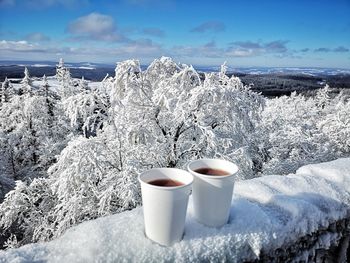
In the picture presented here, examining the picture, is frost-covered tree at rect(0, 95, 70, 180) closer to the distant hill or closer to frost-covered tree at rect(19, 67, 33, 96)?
frost-covered tree at rect(19, 67, 33, 96)

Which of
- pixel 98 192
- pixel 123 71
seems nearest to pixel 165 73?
pixel 123 71

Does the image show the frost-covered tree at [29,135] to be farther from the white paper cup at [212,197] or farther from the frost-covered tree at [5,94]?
the white paper cup at [212,197]

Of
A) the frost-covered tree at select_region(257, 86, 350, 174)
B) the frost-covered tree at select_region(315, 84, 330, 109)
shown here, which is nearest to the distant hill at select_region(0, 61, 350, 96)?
the frost-covered tree at select_region(315, 84, 330, 109)

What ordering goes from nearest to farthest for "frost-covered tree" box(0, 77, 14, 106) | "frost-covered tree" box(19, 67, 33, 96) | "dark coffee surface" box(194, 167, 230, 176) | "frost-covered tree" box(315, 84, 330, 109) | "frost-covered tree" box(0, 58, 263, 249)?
"dark coffee surface" box(194, 167, 230, 176) → "frost-covered tree" box(0, 58, 263, 249) → "frost-covered tree" box(19, 67, 33, 96) → "frost-covered tree" box(0, 77, 14, 106) → "frost-covered tree" box(315, 84, 330, 109)

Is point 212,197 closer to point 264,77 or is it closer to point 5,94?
point 5,94

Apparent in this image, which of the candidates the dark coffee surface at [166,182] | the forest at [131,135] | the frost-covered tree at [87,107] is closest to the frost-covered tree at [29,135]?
the forest at [131,135]

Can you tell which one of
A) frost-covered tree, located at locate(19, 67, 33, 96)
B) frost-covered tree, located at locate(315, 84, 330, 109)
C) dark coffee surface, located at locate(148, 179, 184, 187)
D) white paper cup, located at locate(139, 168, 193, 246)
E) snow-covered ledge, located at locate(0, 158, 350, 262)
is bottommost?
frost-covered tree, located at locate(315, 84, 330, 109)
